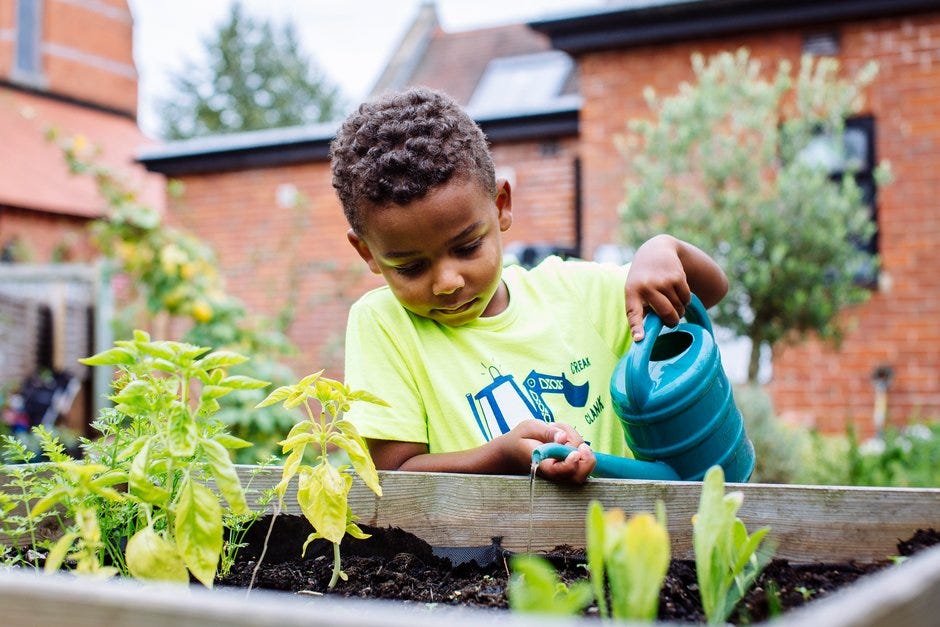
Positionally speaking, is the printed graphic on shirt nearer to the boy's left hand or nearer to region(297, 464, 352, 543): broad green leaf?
the boy's left hand

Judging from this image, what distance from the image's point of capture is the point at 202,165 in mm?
8984

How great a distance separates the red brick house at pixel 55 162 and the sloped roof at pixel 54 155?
0.02m

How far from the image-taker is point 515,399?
157 centimetres

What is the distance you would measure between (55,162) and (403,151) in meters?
17.0

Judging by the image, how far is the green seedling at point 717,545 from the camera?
2.59 ft

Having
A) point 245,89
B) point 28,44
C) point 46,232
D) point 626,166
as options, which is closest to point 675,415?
point 626,166

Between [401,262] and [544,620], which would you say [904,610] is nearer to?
[544,620]

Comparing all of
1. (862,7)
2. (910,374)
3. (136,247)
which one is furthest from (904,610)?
(862,7)

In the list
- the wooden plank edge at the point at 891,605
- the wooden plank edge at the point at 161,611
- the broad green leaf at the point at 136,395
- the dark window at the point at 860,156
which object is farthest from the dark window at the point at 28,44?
the wooden plank edge at the point at 891,605

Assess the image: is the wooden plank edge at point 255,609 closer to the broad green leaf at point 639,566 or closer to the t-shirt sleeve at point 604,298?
the broad green leaf at point 639,566

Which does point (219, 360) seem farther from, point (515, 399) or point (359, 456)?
point (515, 399)

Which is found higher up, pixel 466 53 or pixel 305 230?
pixel 466 53

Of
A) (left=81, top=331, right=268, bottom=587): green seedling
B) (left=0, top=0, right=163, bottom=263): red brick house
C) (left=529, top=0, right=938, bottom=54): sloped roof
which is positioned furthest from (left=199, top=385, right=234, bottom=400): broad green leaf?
(left=0, top=0, right=163, bottom=263): red brick house

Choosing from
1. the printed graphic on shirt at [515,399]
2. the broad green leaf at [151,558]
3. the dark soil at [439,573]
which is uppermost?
the printed graphic on shirt at [515,399]
